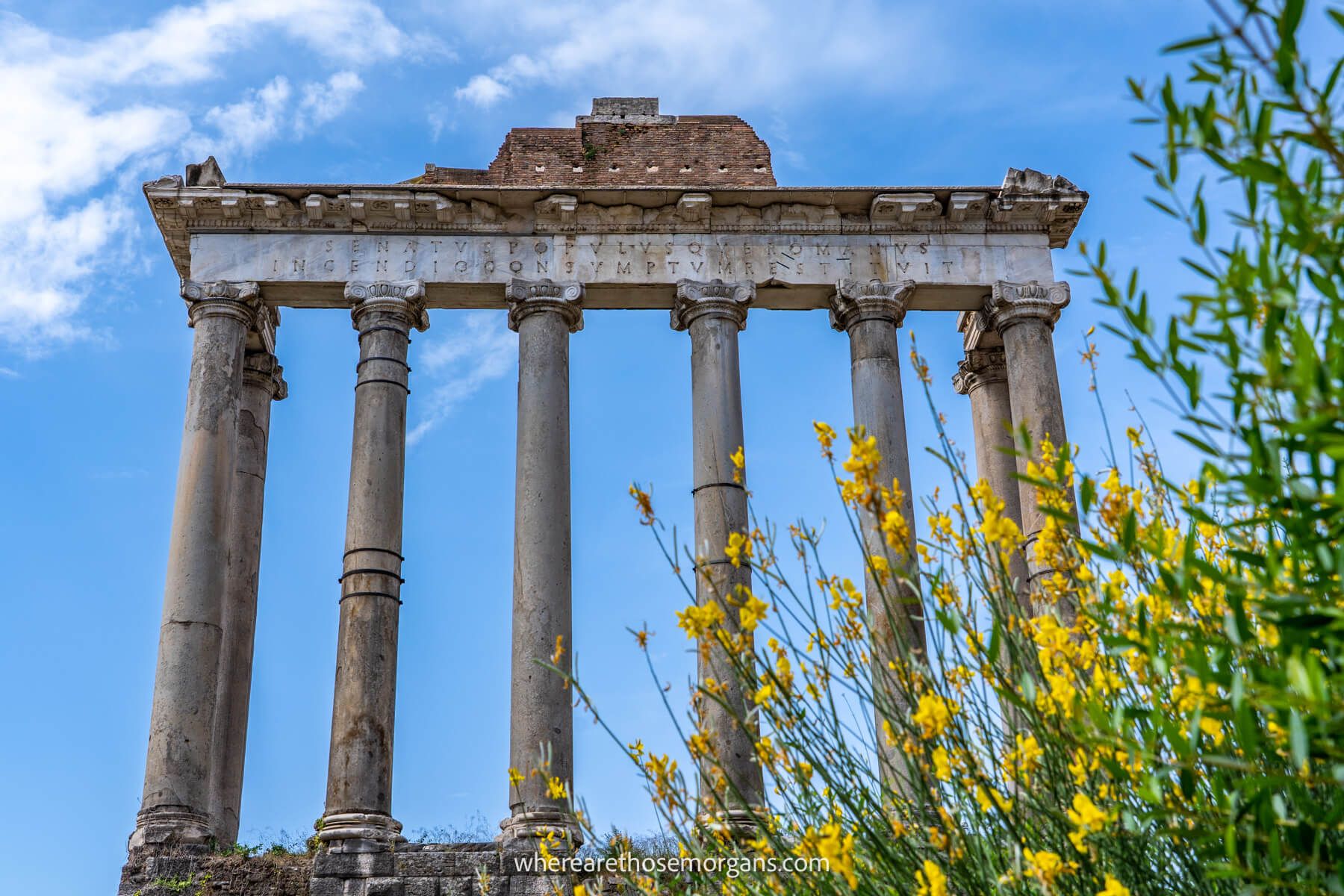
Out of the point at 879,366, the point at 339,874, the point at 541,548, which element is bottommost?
the point at 339,874

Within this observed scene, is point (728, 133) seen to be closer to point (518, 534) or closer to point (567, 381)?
point (567, 381)

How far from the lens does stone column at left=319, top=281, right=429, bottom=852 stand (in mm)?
17344

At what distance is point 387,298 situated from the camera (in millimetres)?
19938

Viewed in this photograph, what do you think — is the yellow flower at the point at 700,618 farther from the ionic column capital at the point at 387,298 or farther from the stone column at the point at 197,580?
the ionic column capital at the point at 387,298

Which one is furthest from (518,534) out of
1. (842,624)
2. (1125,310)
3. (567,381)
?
(1125,310)

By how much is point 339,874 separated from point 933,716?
1367cm

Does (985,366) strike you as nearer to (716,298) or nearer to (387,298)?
(716,298)

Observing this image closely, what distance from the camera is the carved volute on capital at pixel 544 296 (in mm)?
20000

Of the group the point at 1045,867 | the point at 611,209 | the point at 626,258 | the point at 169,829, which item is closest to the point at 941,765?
the point at 1045,867

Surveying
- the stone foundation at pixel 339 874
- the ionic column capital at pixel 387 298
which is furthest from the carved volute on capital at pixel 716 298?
the stone foundation at pixel 339 874

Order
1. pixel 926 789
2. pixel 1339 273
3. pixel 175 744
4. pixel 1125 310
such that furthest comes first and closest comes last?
pixel 175 744, pixel 926 789, pixel 1125 310, pixel 1339 273

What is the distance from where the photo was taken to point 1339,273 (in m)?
3.33

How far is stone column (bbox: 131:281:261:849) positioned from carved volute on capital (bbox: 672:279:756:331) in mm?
5982

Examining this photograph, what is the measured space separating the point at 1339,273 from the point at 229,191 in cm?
1880
